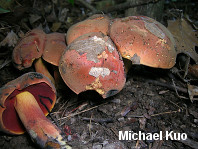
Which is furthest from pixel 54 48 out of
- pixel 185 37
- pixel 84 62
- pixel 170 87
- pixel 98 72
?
pixel 185 37

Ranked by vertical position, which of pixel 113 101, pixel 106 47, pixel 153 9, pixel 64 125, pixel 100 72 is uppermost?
pixel 153 9

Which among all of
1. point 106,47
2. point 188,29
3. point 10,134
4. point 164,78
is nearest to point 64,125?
point 10,134

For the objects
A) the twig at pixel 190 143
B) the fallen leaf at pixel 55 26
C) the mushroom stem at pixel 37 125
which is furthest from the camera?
the fallen leaf at pixel 55 26

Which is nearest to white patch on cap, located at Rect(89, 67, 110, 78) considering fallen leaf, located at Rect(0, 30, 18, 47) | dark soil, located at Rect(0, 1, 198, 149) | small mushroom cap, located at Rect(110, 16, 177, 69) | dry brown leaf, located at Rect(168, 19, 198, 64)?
small mushroom cap, located at Rect(110, 16, 177, 69)

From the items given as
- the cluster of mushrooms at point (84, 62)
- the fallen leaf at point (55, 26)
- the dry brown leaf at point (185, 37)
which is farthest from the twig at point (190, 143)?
the fallen leaf at point (55, 26)

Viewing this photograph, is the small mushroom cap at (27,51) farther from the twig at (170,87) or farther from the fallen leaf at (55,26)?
the twig at (170,87)

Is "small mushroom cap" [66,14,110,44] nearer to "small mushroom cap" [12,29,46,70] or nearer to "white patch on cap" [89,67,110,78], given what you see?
"small mushroom cap" [12,29,46,70]

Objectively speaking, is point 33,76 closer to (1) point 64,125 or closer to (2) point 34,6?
(1) point 64,125
